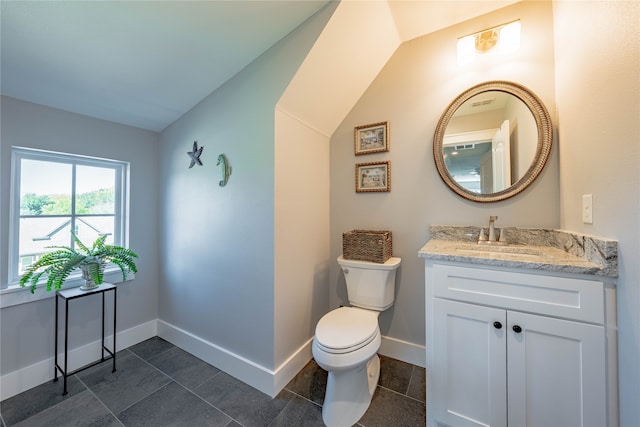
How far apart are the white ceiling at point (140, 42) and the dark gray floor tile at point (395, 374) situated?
2446 millimetres

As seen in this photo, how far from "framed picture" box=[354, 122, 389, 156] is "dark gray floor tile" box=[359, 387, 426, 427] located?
1.77 meters

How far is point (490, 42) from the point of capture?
1604 mm

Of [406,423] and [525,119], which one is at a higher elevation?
[525,119]

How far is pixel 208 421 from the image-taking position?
55.2 inches

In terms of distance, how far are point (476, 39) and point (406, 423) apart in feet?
8.09

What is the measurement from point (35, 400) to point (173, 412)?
94 cm

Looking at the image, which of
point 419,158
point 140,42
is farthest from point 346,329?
point 140,42

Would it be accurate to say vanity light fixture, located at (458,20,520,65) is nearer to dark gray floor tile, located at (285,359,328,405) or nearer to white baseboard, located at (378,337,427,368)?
white baseboard, located at (378,337,427,368)

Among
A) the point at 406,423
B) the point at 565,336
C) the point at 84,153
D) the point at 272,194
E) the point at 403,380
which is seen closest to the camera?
the point at 565,336

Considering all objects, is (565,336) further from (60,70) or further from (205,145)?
(60,70)

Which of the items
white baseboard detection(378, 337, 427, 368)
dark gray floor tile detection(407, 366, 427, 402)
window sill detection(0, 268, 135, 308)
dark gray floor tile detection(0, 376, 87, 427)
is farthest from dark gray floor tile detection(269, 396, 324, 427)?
window sill detection(0, 268, 135, 308)

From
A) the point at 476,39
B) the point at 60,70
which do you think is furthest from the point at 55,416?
the point at 476,39

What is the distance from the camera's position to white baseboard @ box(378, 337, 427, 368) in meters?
1.88

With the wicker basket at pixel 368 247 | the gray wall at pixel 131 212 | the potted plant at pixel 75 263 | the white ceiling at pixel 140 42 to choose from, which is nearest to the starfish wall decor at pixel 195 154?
the white ceiling at pixel 140 42
